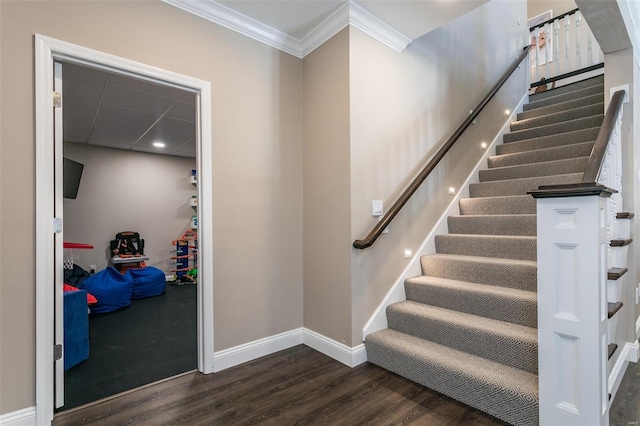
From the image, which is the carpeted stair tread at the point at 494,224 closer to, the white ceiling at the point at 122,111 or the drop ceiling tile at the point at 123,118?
the white ceiling at the point at 122,111

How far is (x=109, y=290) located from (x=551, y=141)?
5.61m

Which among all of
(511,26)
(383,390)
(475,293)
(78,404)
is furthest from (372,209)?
(511,26)

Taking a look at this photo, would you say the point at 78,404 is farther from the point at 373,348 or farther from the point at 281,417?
the point at 373,348

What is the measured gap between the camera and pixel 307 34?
2637 millimetres

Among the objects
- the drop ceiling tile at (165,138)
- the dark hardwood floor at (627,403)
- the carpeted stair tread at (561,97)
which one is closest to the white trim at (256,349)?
the dark hardwood floor at (627,403)

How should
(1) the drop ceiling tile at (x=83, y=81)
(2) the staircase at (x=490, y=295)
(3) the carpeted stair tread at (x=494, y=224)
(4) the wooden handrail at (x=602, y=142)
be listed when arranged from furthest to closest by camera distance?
(1) the drop ceiling tile at (x=83, y=81) < (3) the carpeted stair tread at (x=494, y=224) < (2) the staircase at (x=490, y=295) < (4) the wooden handrail at (x=602, y=142)

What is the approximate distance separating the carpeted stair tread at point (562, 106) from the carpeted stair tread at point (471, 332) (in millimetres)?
3414

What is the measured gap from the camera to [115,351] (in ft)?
8.87

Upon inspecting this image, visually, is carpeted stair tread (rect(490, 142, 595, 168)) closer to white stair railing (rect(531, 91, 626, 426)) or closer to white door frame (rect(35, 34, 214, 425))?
white stair railing (rect(531, 91, 626, 426))

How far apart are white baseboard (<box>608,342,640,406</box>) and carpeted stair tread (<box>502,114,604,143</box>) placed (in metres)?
2.32

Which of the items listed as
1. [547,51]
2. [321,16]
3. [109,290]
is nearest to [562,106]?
[547,51]

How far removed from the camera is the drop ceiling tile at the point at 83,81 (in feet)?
9.05

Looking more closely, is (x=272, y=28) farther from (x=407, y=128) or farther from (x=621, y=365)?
(x=621, y=365)

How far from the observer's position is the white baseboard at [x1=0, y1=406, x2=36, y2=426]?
5.16ft
